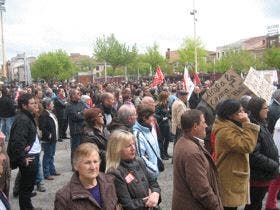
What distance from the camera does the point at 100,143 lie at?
15.8 feet

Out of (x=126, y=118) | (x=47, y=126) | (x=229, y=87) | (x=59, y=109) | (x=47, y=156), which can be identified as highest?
(x=229, y=87)

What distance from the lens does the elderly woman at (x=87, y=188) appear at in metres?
3.08

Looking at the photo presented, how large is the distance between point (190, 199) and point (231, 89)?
3.70m

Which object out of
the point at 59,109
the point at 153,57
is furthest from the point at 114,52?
the point at 59,109

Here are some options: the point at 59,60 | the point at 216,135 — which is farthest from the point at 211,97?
the point at 59,60

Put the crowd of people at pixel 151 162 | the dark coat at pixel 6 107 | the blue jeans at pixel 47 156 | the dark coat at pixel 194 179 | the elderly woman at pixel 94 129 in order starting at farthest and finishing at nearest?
the dark coat at pixel 6 107, the blue jeans at pixel 47 156, the elderly woman at pixel 94 129, the dark coat at pixel 194 179, the crowd of people at pixel 151 162

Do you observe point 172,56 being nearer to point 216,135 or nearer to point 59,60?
point 59,60

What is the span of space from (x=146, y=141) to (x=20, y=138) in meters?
1.75

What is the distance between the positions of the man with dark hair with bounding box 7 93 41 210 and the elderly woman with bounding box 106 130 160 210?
6.83ft

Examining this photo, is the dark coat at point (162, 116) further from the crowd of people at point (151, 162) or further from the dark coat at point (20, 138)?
the dark coat at point (20, 138)

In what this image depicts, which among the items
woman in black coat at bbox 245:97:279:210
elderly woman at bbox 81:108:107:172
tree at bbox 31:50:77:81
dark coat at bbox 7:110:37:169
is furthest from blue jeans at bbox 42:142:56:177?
tree at bbox 31:50:77:81

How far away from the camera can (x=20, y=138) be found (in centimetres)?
546

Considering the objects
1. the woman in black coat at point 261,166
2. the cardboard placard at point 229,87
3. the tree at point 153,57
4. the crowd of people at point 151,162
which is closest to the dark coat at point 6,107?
the crowd of people at point 151,162

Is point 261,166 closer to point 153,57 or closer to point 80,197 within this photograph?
point 80,197
